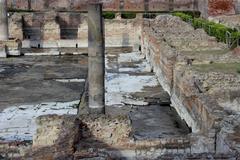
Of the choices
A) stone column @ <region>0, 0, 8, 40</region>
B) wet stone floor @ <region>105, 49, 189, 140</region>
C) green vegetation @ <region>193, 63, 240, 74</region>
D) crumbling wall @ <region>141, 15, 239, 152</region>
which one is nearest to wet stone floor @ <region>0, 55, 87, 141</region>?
wet stone floor @ <region>105, 49, 189, 140</region>

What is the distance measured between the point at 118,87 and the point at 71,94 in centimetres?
178

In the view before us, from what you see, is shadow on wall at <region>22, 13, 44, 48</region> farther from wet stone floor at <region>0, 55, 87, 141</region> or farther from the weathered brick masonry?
the weathered brick masonry

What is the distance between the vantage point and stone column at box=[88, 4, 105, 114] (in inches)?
449

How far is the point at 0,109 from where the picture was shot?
1533 cm

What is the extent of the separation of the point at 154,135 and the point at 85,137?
2994mm

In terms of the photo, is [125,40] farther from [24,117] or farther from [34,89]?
[24,117]

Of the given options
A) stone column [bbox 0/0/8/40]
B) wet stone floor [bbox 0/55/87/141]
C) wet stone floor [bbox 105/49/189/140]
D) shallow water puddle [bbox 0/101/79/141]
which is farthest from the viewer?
stone column [bbox 0/0/8/40]

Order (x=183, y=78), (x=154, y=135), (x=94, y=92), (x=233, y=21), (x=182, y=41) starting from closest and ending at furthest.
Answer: (x=94, y=92) → (x=154, y=135) → (x=183, y=78) → (x=182, y=41) → (x=233, y=21)

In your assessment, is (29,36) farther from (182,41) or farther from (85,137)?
(85,137)

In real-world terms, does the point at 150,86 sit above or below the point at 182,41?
below

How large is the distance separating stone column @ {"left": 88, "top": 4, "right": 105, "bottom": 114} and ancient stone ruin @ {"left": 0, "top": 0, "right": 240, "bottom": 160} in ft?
0.08


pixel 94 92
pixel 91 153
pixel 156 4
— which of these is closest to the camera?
pixel 91 153

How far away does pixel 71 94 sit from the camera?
17.3 m

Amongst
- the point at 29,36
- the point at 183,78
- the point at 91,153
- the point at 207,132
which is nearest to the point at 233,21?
the point at 29,36
